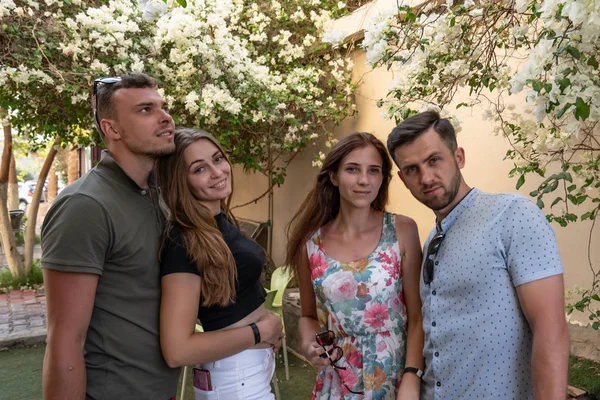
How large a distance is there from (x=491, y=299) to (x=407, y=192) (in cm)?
415

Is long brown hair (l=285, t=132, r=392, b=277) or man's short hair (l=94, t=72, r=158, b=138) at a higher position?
man's short hair (l=94, t=72, r=158, b=138)

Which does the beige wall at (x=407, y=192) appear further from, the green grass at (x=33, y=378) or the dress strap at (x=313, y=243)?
the dress strap at (x=313, y=243)

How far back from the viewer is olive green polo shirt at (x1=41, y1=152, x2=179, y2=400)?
Result: 5.95ft

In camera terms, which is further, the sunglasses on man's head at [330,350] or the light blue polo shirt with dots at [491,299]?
the sunglasses on man's head at [330,350]

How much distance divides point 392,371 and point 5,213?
328 inches

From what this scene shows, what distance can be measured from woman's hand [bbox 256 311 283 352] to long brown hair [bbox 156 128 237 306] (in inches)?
6.8

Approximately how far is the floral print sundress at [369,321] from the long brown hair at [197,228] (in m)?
0.46

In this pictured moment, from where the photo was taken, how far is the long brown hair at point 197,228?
201 cm

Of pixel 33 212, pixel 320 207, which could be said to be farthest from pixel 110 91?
pixel 33 212

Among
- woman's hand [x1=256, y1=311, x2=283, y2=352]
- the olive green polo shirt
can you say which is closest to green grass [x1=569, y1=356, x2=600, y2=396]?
woman's hand [x1=256, y1=311, x2=283, y2=352]

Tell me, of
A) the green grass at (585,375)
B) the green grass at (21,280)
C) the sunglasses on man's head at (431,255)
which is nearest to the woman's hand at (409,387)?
the sunglasses on man's head at (431,255)

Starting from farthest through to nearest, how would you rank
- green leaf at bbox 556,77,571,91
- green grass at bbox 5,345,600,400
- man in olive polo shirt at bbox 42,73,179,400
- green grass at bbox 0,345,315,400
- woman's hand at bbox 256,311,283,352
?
1. green grass at bbox 0,345,315,400
2. green grass at bbox 5,345,600,400
3. woman's hand at bbox 256,311,283,352
4. man in olive polo shirt at bbox 42,73,179,400
5. green leaf at bbox 556,77,571,91

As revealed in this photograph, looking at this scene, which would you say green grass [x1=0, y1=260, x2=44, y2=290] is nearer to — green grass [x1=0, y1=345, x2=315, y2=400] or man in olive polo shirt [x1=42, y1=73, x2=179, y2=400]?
green grass [x1=0, y1=345, x2=315, y2=400]

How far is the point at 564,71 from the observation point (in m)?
1.64
